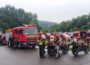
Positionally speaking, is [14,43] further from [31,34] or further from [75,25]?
[75,25]

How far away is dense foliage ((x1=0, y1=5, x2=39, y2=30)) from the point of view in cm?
9728

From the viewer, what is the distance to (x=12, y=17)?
104m

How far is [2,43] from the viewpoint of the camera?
4159 cm

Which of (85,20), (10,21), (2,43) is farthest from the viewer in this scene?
(85,20)

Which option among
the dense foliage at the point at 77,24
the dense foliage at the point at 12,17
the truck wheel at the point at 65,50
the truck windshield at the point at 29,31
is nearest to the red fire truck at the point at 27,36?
the truck windshield at the point at 29,31

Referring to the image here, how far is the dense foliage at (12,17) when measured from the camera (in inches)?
3830

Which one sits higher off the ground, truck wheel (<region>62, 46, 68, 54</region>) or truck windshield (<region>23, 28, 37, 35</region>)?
truck windshield (<region>23, 28, 37, 35</region>)

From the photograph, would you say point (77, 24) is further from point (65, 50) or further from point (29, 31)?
point (65, 50)

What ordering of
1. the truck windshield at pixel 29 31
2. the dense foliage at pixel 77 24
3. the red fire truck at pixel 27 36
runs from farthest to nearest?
the dense foliage at pixel 77 24 → the truck windshield at pixel 29 31 → the red fire truck at pixel 27 36

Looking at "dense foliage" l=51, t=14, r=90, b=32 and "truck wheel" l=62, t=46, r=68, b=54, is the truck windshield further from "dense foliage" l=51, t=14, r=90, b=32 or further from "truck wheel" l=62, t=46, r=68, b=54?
"dense foliage" l=51, t=14, r=90, b=32

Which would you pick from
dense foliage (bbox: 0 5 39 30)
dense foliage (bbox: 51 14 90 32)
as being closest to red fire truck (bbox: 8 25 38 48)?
dense foliage (bbox: 0 5 39 30)

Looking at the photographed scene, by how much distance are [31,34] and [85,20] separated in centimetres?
10809

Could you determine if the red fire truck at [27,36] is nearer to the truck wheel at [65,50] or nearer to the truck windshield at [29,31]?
the truck windshield at [29,31]

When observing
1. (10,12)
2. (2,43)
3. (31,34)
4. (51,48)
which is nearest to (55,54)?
(51,48)
